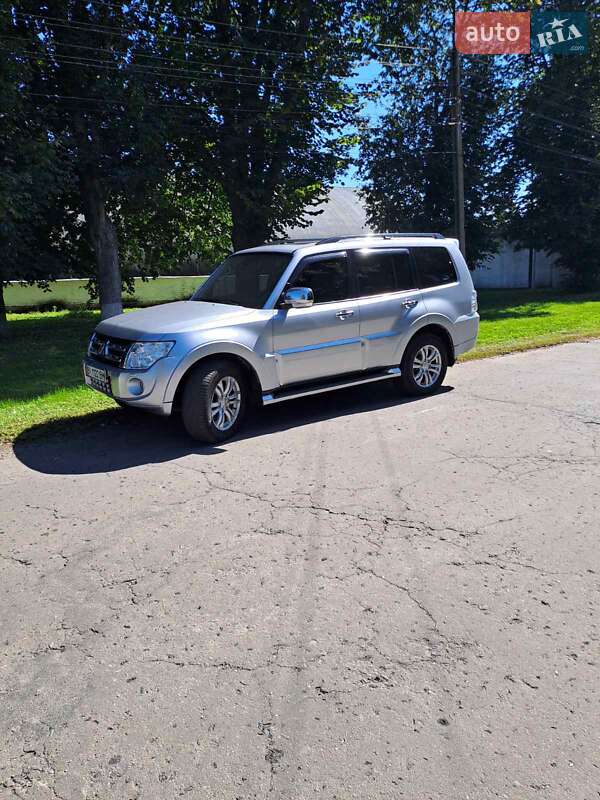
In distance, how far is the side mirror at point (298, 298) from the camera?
6910 millimetres

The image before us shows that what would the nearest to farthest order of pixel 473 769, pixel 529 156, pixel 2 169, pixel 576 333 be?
pixel 473 769
pixel 2 169
pixel 576 333
pixel 529 156

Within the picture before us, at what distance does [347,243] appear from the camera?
776 centimetres

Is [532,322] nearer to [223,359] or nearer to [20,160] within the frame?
[223,359]

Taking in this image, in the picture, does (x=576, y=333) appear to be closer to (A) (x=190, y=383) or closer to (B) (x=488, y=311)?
(B) (x=488, y=311)

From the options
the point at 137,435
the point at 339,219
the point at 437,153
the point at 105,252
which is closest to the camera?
the point at 137,435

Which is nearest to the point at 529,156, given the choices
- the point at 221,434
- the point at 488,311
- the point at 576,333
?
the point at 488,311

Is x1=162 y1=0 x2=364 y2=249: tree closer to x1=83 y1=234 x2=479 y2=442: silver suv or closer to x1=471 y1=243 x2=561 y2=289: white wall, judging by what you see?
x1=83 y1=234 x2=479 y2=442: silver suv

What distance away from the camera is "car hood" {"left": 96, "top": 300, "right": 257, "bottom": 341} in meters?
6.32

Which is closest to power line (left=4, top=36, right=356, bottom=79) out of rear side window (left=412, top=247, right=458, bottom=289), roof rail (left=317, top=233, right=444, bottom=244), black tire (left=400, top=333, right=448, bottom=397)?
roof rail (left=317, top=233, right=444, bottom=244)

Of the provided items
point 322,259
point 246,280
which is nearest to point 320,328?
point 322,259

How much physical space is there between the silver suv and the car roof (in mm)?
17

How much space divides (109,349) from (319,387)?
7.28ft

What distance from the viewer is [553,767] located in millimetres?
2379

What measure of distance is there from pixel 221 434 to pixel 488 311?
15577 millimetres
